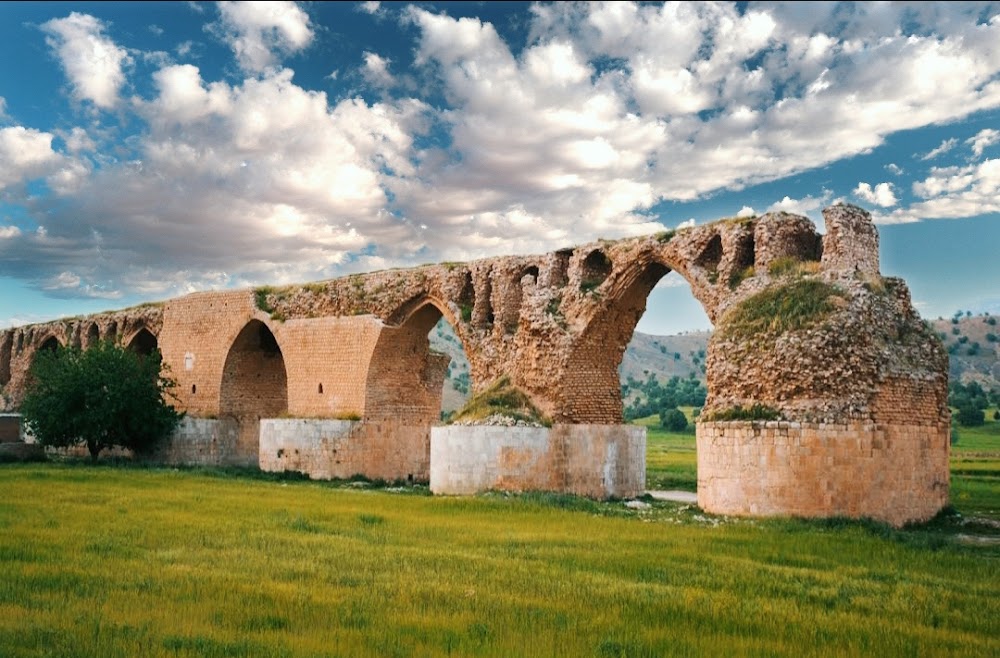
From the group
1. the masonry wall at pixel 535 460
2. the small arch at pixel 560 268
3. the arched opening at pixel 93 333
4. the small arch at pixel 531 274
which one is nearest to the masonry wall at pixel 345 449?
the masonry wall at pixel 535 460

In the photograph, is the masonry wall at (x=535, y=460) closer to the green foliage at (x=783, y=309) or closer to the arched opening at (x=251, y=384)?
the green foliage at (x=783, y=309)

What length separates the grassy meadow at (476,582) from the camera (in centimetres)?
715

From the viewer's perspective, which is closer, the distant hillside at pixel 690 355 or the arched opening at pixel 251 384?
the arched opening at pixel 251 384

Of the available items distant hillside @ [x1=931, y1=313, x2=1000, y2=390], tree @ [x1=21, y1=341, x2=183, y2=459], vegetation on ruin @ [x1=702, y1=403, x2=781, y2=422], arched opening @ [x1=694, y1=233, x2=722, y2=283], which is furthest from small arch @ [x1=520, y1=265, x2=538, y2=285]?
distant hillside @ [x1=931, y1=313, x2=1000, y2=390]

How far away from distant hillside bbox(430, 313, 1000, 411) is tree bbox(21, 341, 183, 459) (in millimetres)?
28151

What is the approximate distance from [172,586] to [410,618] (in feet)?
8.88

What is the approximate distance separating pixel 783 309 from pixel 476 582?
31.3ft

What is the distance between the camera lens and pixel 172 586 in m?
8.98

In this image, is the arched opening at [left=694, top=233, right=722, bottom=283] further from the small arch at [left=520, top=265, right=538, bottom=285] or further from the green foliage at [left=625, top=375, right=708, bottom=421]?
the green foliage at [left=625, top=375, right=708, bottom=421]

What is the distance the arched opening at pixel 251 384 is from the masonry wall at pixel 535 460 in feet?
40.2

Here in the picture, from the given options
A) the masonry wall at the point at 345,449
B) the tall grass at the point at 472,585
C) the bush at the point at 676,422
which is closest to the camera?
the tall grass at the point at 472,585

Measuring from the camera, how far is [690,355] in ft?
498

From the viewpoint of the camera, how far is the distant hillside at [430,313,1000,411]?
93562mm

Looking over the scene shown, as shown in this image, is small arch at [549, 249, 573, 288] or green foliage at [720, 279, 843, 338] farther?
small arch at [549, 249, 573, 288]
